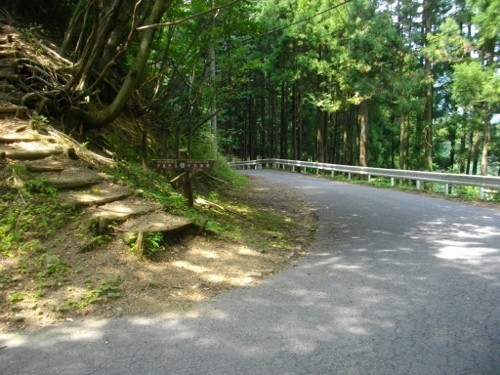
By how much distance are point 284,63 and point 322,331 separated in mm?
26063

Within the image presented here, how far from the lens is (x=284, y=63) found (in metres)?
28.2

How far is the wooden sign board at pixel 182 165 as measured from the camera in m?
7.84

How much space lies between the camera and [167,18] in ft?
39.1

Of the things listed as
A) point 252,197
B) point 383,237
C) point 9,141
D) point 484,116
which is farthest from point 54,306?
point 484,116

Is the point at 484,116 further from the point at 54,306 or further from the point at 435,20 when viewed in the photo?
the point at 54,306

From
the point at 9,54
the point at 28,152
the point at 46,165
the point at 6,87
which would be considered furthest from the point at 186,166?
the point at 9,54

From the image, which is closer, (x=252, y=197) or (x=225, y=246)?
(x=225, y=246)

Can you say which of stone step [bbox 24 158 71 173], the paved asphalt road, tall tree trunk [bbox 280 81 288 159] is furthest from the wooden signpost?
tall tree trunk [bbox 280 81 288 159]

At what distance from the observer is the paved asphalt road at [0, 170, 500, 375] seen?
11.1ft

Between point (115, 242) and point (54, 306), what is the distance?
1435mm

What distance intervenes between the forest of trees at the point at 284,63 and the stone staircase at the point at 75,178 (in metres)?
1.24

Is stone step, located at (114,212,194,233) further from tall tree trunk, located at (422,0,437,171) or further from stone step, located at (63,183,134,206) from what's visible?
tall tree trunk, located at (422,0,437,171)

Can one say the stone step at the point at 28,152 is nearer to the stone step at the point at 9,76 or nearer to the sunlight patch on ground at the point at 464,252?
the stone step at the point at 9,76

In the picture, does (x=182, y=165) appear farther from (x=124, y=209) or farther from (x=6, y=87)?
(x=6, y=87)
